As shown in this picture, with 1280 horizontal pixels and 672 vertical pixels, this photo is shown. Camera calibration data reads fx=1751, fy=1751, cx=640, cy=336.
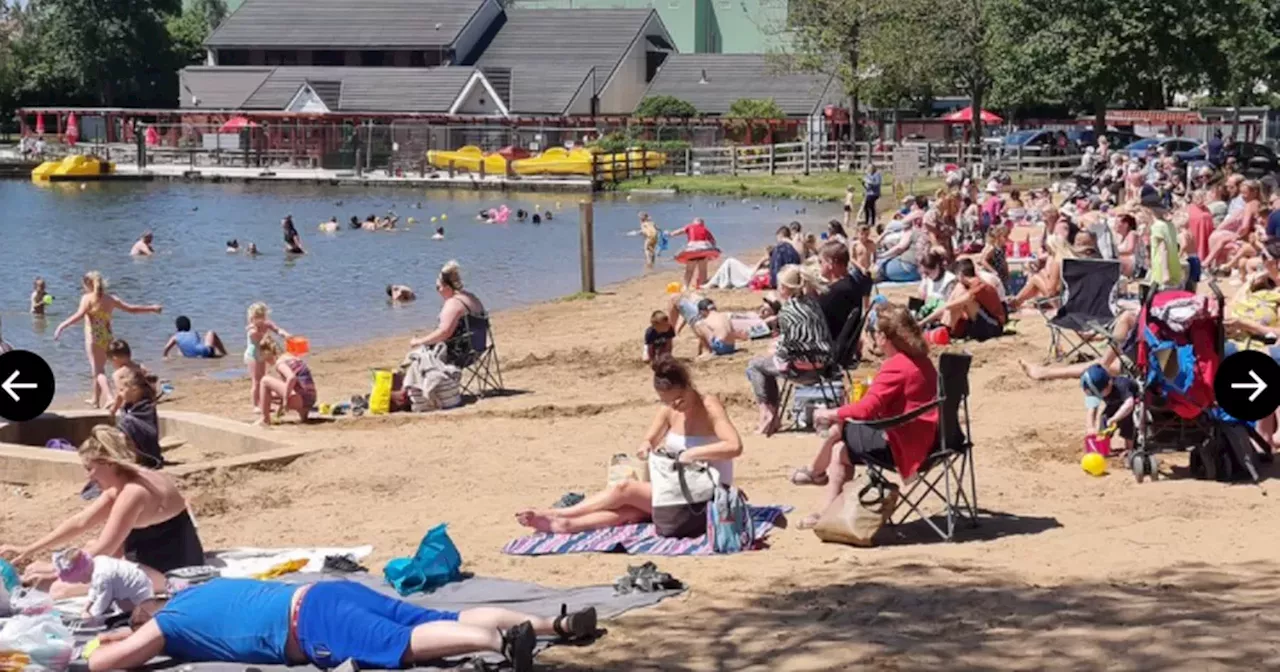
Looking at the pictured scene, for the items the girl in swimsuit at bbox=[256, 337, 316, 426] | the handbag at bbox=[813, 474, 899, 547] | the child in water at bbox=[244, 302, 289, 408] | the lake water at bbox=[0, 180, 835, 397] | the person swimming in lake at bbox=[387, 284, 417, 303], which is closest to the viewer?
the handbag at bbox=[813, 474, 899, 547]

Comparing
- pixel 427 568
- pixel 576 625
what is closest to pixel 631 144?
pixel 427 568

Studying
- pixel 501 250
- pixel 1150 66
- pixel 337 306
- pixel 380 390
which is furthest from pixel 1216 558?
pixel 1150 66

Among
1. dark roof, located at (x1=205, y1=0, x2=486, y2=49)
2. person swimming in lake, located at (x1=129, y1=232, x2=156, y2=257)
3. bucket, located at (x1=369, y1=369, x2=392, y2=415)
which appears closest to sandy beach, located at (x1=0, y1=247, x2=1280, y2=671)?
bucket, located at (x1=369, y1=369, x2=392, y2=415)

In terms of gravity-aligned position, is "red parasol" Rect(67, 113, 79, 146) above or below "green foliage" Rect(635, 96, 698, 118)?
below

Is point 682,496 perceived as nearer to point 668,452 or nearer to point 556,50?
point 668,452

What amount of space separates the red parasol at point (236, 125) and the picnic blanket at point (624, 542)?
64.8 metres

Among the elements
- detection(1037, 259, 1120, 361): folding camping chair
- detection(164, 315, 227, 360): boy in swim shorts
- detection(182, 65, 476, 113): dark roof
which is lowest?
detection(164, 315, 227, 360): boy in swim shorts

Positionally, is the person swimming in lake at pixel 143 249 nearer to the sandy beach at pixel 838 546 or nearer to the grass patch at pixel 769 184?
the grass patch at pixel 769 184

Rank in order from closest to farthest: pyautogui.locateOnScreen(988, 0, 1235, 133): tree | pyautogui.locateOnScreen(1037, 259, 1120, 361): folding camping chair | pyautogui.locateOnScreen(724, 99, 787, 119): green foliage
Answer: pyautogui.locateOnScreen(1037, 259, 1120, 361): folding camping chair → pyautogui.locateOnScreen(988, 0, 1235, 133): tree → pyautogui.locateOnScreen(724, 99, 787, 119): green foliage

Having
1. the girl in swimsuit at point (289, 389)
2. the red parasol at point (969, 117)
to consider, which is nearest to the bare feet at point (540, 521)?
the girl in swimsuit at point (289, 389)

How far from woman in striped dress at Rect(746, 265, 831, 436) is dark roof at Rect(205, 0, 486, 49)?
72963mm

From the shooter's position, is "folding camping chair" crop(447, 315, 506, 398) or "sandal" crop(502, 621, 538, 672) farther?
"folding camping chair" crop(447, 315, 506, 398)

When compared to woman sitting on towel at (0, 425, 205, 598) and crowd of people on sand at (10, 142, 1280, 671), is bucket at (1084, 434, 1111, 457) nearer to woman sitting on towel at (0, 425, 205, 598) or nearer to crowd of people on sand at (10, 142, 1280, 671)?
crowd of people on sand at (10, 142, 1280, 671)

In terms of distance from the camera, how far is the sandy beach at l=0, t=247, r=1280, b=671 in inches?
257
